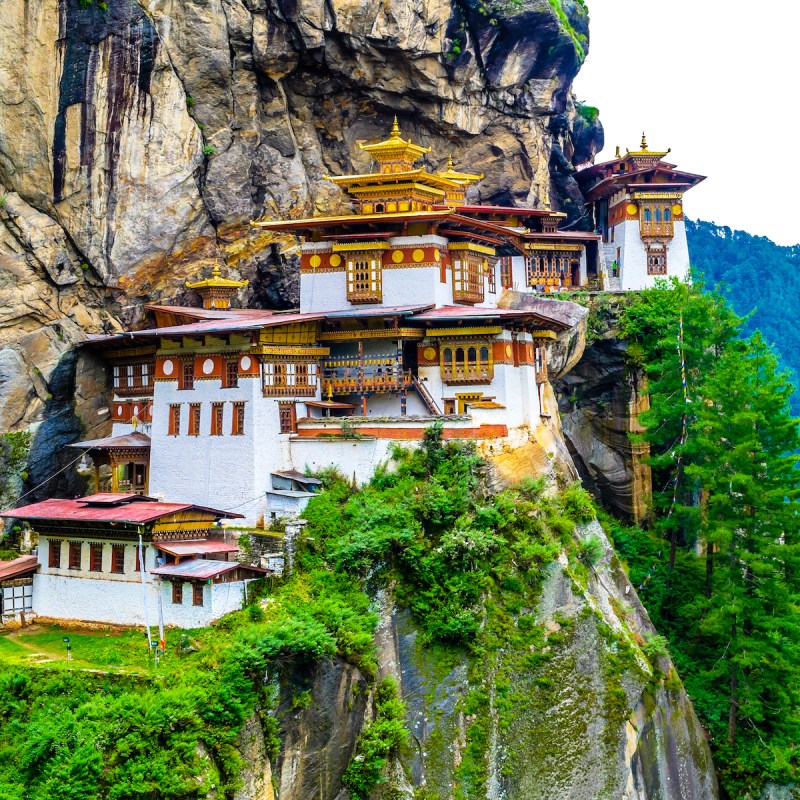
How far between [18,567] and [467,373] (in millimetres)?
16675

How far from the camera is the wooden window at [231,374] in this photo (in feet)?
124

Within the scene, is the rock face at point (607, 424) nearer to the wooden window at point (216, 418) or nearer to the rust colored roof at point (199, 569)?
the wooden window at point (216, 418)

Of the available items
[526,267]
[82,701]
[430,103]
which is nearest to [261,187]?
[430,103]

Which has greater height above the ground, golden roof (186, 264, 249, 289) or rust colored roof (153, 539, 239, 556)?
golden roof (186, 264, 249, 289)

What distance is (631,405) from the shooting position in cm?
4978

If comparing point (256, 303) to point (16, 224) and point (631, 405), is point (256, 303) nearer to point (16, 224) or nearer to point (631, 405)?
point (16, 224)

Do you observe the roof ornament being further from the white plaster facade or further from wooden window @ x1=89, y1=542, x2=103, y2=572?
the white plaster facade

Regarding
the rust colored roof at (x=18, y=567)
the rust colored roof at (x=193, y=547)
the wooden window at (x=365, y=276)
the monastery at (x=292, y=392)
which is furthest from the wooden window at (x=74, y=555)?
the wooden window at (x=365, y=276)

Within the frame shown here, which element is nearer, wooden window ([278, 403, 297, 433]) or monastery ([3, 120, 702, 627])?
monastery ([3, 120, 702, 627])

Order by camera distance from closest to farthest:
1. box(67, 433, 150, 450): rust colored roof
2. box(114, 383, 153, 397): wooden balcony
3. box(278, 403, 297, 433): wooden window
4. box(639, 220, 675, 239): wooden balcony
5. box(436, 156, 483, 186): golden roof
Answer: box(278, 403, 297, 433): wooden window, box(67, 433, 150, 450): rust colored roof, box(114, 383, 153, 397): wooden balcony, box(436, 156, 483, 186): golden roof, box(639, 220, 675, 239): wooden balcony

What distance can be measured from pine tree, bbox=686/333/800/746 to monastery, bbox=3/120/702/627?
6970 millimetres

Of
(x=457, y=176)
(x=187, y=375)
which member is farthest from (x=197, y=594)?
(x=457, y=176)

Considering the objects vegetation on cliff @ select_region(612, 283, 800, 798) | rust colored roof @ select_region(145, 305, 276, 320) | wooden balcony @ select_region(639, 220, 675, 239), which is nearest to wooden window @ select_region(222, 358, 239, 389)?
rust colored roof @ select_region(145, 305, 276, 320)

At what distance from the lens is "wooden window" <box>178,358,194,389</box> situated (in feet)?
127
